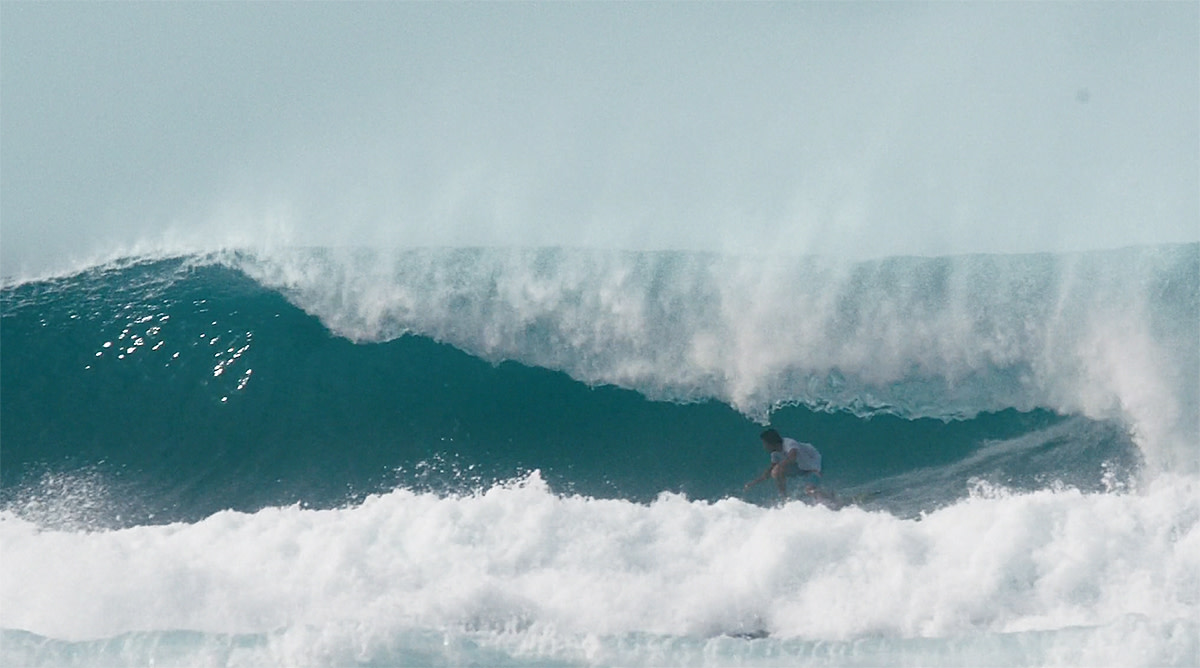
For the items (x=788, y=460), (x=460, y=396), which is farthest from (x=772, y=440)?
(x=460, y=396)

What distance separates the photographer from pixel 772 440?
888 cm

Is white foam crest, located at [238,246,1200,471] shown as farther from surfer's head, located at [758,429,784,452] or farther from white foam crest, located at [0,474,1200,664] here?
white foam crest, located at [0,474,1200,664]

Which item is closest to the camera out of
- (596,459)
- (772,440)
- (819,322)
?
(772,440)

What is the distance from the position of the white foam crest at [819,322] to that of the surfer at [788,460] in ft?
3.43

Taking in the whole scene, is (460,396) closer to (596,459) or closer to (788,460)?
(596,459)

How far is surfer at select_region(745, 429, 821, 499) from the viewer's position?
29.1 ft

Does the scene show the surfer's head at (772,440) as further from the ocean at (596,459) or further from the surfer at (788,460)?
the ocean at (596,459)

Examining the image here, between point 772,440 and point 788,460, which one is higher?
point 772,440

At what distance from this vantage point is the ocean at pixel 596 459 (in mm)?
7469

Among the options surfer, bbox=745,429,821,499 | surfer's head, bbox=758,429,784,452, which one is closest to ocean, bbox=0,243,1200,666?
surfer, bbox=745,429,821,499

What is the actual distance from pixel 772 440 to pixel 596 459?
5.62 ft

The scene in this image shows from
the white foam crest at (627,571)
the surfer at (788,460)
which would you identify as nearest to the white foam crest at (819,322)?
the surfer at (788,460)

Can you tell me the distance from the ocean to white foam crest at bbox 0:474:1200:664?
25 millimetres

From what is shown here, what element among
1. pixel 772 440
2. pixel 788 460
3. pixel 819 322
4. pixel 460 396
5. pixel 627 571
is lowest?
pixel 627 571
